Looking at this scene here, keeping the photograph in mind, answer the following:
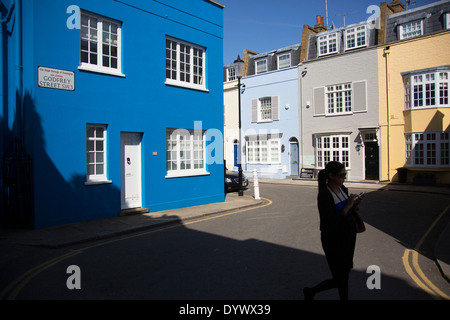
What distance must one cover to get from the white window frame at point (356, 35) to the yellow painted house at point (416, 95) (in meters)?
1.34

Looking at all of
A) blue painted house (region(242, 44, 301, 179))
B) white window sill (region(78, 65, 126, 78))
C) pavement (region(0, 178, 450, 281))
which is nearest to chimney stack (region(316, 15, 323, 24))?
blue painted house (region(242, 44, 301, 179))

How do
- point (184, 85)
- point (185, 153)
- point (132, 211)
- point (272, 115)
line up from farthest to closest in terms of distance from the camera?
1. point (272, 115)
2. point (185, 153)
3. point (184, 85)
4. point (132, 211)

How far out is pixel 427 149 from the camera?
20.2 m

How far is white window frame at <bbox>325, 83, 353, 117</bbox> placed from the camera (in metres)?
23.4

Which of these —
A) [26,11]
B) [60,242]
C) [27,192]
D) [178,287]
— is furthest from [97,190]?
[178,287]

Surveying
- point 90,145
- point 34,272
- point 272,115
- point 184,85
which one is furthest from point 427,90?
point 34,272

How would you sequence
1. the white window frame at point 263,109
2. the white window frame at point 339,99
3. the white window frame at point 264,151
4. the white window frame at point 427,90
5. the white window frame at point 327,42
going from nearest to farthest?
the white window frame at point 427,90
the white window frame at point 339,99
the white window frame at point 327,42
the white window frame at point 264,151
the white window frame at point 263,109

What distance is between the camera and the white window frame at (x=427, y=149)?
1969 cm

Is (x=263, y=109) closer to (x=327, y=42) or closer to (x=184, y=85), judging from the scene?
(x=327, y=42)

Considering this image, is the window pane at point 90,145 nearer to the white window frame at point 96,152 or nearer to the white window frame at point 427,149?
the white window frame at point 96,152

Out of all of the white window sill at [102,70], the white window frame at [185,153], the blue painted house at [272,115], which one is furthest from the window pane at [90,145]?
the blue painted house at [272,115]

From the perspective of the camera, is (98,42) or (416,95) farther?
(416,95)

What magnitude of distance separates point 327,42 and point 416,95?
24.9ft

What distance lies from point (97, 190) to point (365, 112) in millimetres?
18316
